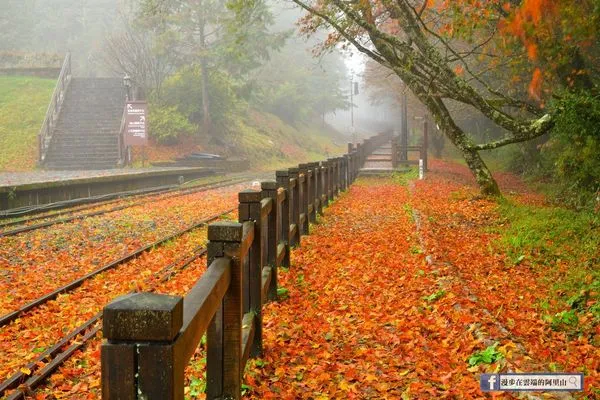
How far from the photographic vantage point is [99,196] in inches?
746

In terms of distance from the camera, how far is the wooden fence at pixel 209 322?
6.33ft

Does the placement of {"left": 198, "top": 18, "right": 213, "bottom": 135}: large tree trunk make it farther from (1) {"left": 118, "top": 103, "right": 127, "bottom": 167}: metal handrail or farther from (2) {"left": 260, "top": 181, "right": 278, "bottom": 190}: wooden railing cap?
(2) {"left": 260, "top": 181, "right": 278, "bottom": 190}: wooden railing cap

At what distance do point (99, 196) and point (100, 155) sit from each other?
12.4 meters

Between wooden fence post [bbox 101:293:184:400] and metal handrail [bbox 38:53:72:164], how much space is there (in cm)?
2937

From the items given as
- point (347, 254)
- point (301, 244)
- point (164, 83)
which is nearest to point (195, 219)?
point (301, 244)

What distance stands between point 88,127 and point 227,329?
1266 inches

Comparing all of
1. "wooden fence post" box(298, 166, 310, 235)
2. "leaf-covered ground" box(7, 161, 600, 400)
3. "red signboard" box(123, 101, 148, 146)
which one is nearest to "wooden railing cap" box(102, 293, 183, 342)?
"leaf-covered ground" box(7, 161, 600, 400)

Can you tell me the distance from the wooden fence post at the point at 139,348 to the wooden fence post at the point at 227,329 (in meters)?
1.46

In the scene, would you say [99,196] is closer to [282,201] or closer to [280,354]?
[282,201]

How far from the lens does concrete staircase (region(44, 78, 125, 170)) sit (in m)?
29.5

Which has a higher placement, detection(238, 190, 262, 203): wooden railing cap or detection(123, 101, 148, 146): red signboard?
detection(123, 101, 148, 146): red signboard

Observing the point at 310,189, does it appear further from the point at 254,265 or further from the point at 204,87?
the point at 204,87

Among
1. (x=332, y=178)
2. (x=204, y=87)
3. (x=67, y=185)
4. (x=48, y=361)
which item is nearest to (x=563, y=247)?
(x=48, y=361)

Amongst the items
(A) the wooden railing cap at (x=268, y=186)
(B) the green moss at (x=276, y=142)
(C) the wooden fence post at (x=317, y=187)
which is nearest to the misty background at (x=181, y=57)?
(B) the green moss at (x=276, y=142)
